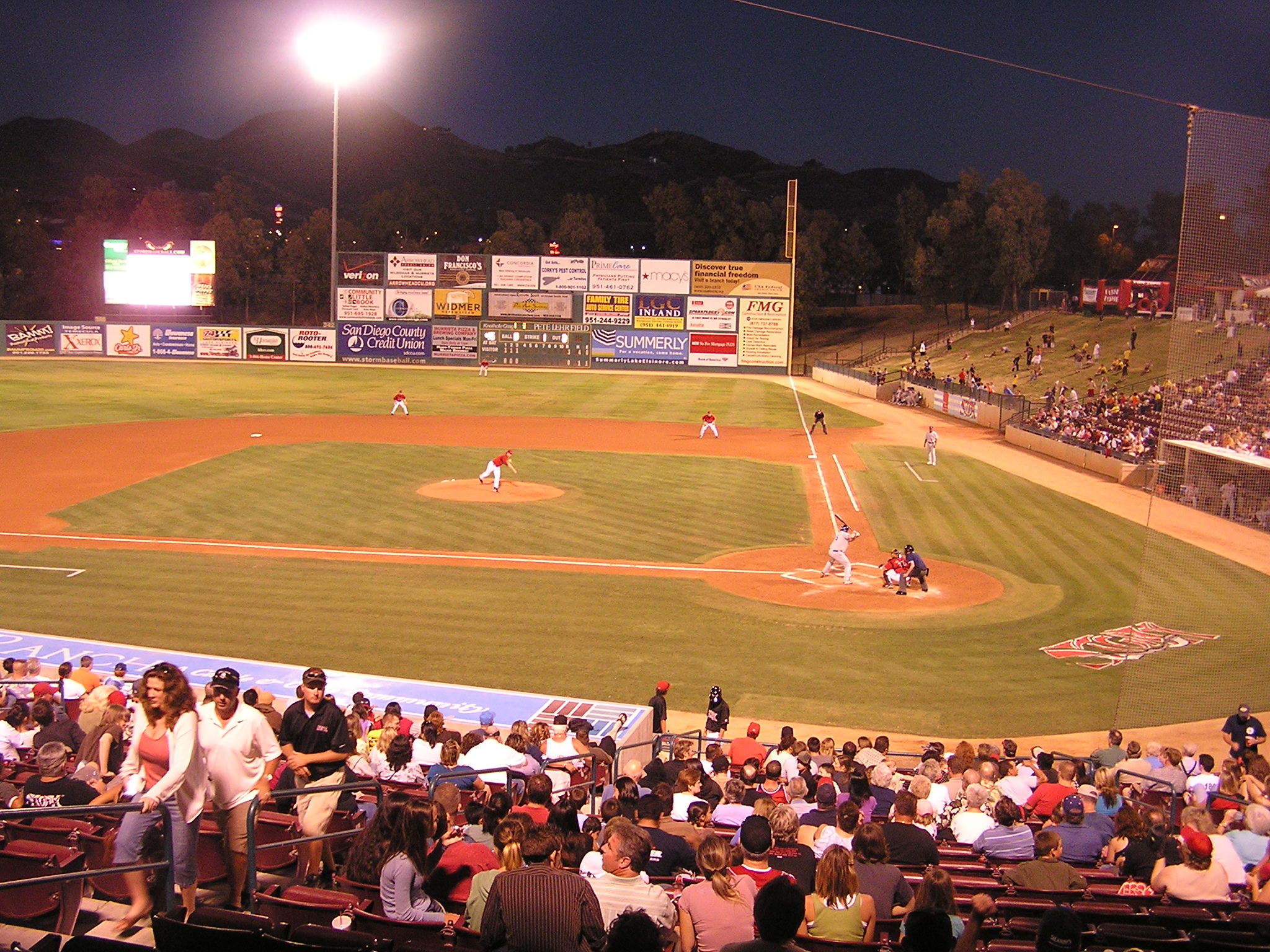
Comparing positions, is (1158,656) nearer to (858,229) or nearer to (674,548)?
(674,548)

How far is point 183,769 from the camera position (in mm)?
6219

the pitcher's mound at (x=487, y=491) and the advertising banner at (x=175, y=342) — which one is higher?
the advertising banner at (x=175, y=342)

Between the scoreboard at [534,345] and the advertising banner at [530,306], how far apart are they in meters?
0.49

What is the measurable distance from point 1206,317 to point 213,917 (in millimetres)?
15413

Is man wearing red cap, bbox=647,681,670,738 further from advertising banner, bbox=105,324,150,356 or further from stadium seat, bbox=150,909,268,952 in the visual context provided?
advertising banner, bbox=105,324,150,356

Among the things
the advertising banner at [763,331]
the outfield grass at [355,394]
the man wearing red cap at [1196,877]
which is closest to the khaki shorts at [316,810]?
the man wearing red cap at [1196,877]

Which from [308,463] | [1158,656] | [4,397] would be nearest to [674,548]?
[1158,656]

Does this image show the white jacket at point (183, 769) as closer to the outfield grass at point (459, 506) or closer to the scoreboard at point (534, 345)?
the outfield grass at point (459, 506)

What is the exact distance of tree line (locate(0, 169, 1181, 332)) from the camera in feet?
310

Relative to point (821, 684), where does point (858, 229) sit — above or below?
above

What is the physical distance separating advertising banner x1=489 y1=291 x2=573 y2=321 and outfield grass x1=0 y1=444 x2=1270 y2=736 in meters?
52.6

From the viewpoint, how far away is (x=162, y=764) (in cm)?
642

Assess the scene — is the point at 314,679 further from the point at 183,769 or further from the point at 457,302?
the point at 457,302

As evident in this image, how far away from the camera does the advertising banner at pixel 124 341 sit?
77.1 meters
